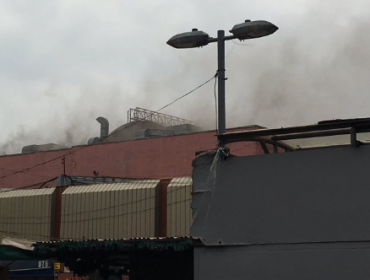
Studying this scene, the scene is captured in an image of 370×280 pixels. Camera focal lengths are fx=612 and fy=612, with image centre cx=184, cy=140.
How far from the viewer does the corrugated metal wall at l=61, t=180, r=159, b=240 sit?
1477 centimetres

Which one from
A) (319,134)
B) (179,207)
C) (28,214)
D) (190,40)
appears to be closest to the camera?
(319,134)

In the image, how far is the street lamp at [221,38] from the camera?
11211 millimetres

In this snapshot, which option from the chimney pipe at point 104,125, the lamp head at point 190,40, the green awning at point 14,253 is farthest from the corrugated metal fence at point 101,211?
the chimney pipe at point 104,125

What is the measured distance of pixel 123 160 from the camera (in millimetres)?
34500

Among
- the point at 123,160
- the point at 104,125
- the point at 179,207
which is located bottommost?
the point at 179,207

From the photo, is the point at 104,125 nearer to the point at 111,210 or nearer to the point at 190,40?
the point at 111,210

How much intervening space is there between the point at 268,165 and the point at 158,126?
1339 inches

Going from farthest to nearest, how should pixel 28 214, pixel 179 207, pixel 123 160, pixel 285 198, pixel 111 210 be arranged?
1. pixel 123 160
2. pixel 28 214
3. pixel 111 210
4. pixel 179 207
5. pixel 285 198

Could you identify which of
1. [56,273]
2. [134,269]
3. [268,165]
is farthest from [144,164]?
[268,165]

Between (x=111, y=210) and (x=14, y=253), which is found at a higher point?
(x=111, y=210)

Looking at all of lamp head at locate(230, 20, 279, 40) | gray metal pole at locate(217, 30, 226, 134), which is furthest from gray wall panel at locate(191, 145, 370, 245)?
lamp head at locate(230, 20, 279, 40)

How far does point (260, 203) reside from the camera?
29.8ft

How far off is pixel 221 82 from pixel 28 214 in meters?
7.61

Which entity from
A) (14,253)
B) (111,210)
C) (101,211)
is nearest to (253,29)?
(111,210)
